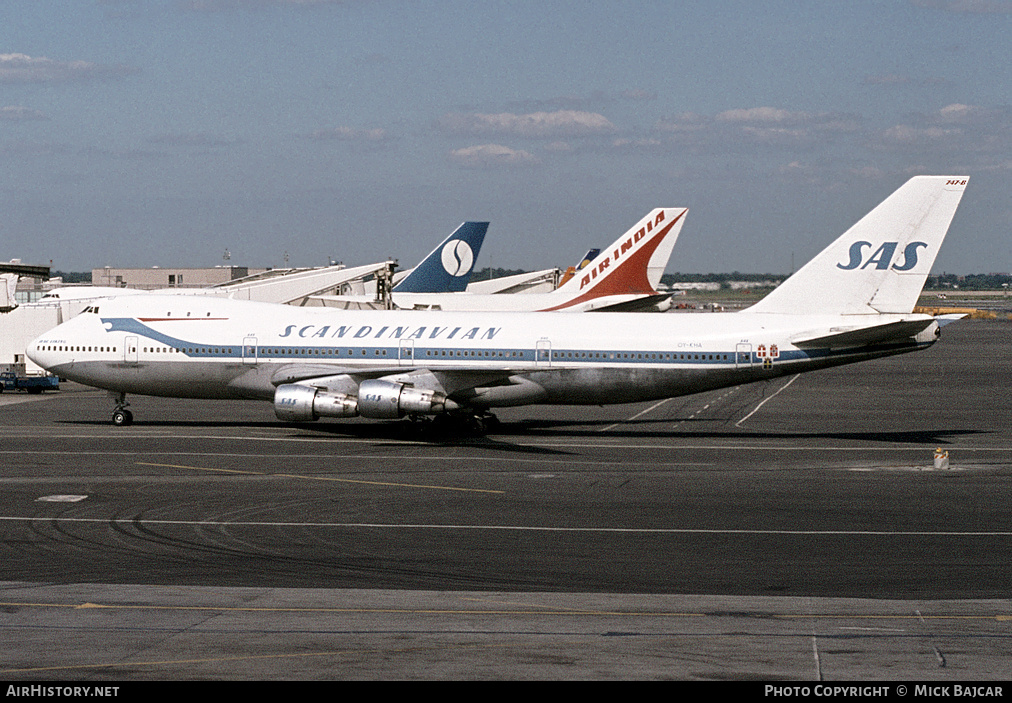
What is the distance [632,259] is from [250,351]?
35055 millimetres

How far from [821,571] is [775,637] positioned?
525cm

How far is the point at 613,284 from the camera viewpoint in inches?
2977

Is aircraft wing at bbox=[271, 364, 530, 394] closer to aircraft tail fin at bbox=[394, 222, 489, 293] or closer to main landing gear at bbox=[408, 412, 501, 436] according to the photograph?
main landing gear at bbox=[408, 412, 501, 436]

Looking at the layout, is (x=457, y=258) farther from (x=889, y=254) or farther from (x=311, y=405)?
(x=889, y=254)

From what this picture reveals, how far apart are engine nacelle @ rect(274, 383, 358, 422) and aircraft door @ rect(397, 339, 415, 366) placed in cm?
322

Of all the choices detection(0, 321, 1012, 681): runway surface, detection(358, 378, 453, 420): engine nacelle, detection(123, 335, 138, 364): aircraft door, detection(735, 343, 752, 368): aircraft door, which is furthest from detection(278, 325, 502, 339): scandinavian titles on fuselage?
detection(735, 343, 752, 368): aircraft door

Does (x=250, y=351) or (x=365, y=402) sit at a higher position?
(x=250, y=351)

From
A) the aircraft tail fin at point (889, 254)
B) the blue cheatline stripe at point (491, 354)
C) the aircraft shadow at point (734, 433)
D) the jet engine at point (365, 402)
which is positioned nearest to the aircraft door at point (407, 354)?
the blue cheatline stripe at point (491, 354)

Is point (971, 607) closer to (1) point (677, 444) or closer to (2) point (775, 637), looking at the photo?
(2) point (775, 637)

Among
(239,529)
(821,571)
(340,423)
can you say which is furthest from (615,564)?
(340,423)

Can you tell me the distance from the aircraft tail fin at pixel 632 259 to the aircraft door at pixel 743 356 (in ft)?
102

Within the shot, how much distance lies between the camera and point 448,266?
3403 inches

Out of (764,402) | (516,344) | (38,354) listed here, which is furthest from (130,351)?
(764,402)

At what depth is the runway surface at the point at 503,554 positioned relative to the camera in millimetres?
17438
